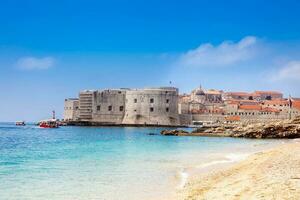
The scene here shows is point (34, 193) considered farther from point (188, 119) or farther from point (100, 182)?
point (188, 119)

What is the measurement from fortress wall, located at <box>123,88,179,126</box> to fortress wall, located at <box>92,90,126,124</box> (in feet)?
9.29

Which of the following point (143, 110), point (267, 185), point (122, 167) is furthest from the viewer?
point (143, 110)

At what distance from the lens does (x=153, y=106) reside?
75.0 metres

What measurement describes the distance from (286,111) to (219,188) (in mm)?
73369

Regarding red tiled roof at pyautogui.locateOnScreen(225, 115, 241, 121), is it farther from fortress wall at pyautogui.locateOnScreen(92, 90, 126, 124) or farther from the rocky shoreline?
the rocky shoreline

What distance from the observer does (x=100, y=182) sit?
32.3 feet

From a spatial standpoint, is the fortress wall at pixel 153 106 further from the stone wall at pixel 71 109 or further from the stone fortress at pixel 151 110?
the stone wall at pixel 71 109

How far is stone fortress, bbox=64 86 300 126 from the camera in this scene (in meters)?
75.1

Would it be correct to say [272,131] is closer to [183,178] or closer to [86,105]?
[183,178]

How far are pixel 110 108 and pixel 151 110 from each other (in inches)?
298

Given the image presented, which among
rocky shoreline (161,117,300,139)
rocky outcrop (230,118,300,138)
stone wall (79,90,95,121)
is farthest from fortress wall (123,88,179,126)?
rocky outcrop (230,118,300,138)

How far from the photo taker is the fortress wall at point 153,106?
74.9 metres

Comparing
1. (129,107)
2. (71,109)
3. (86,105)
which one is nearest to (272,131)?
(129,107)

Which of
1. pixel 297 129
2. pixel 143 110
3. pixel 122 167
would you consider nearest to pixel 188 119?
pixel 143 110
